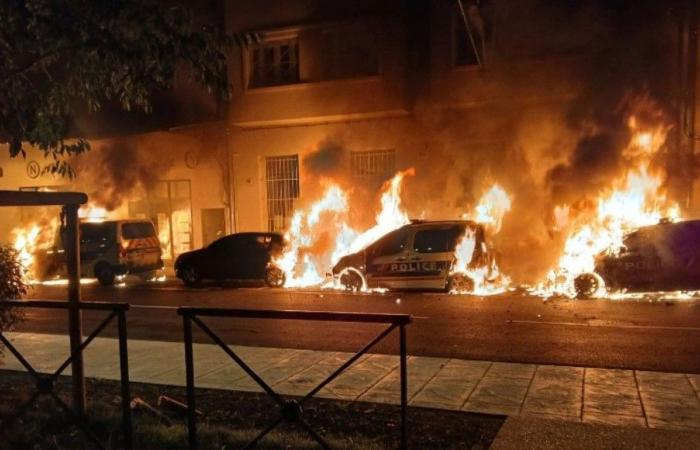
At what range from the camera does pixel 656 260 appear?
1157cm

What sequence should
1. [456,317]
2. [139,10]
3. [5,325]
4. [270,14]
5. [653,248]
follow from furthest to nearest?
[270,14] → [653,248] → [456,317] → [5,325] → [139,10]

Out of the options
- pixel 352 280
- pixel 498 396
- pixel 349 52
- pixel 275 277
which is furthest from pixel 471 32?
pixel 498 396

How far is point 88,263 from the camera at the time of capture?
58.3 feet

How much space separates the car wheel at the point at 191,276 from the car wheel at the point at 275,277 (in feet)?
7.11

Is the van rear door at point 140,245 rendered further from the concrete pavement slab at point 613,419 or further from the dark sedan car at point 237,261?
the concrete pavement slab at point 613,419

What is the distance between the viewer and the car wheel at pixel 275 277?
52.2 feet

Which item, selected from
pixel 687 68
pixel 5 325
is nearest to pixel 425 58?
pixel 687 68

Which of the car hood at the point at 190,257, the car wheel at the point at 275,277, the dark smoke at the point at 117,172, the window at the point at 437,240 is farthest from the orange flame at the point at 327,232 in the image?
the dark smoke at the point at 117,172

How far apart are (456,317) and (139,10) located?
24.9 feet

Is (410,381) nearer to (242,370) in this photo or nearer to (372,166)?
(242,370)

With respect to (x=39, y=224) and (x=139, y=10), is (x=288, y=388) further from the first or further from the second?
(x=39, y=224)

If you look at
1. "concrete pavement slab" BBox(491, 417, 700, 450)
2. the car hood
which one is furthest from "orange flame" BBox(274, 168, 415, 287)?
"concrete pavement slab" BBox(491, 417, 700, 450)

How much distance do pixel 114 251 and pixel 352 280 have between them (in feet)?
25.2

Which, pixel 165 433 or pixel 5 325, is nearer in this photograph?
pixel 165 433
